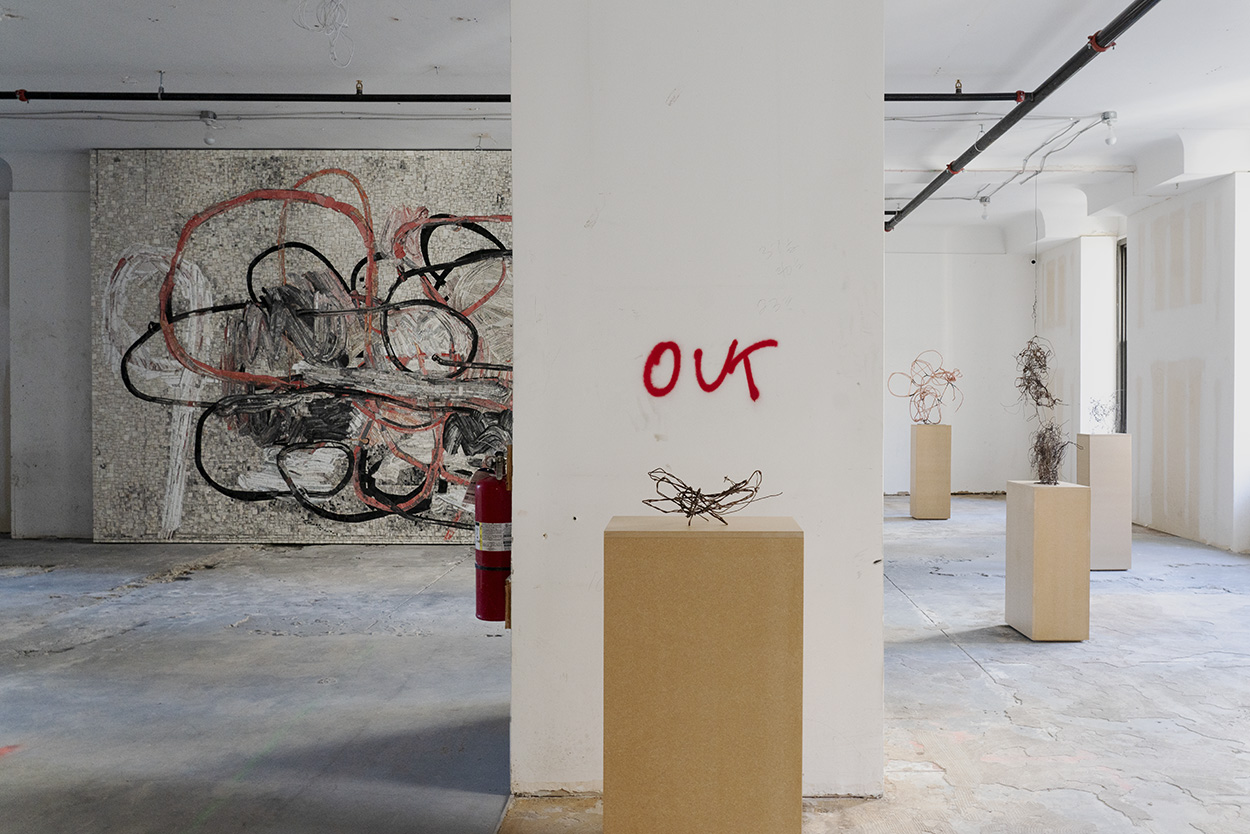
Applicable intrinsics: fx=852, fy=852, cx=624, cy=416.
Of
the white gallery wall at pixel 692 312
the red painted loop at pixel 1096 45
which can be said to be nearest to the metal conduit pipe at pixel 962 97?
the red painted loop at pixel 1096 45

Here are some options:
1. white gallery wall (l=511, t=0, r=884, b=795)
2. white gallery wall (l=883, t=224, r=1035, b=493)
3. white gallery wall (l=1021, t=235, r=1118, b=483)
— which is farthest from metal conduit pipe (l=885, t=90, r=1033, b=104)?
white gallery wall (l=883, t=224, r=1035, b=493)

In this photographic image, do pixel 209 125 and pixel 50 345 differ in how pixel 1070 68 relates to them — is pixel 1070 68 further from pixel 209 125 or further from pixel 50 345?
pixel 50 345

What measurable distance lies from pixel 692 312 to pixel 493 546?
3.87ft

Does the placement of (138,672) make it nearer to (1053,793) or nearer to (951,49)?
(1053,793)

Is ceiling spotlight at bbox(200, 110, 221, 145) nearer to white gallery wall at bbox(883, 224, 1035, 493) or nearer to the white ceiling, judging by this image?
the white ceiling

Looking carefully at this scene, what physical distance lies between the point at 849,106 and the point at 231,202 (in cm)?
658

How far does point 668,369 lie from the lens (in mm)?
2824

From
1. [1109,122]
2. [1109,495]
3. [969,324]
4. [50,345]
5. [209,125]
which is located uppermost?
[1109,122]

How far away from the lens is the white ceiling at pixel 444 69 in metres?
5.23

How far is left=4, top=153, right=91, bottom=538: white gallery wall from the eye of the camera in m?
8.00

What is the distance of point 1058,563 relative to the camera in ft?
15.5

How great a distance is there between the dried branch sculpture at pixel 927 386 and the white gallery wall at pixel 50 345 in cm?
988

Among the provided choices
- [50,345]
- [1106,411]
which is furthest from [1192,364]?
[50,345]

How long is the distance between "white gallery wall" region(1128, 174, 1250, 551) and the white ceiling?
788 mm
